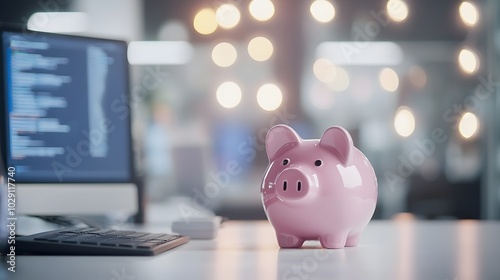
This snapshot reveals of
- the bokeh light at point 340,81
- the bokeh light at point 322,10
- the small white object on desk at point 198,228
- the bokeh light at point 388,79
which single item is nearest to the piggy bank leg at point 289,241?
the small white object on desk at point 198,228

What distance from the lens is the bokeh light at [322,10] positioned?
10.8ft

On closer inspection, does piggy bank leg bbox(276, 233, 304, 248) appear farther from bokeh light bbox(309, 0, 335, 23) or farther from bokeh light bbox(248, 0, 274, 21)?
bokeh light bbox(309, 0, 335, 23)

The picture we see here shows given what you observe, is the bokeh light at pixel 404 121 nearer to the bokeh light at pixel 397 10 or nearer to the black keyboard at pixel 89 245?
the bokeh light at pixel 397 10

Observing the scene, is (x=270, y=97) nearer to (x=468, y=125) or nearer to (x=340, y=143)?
(x=468, y=125)

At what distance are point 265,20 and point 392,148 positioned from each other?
3.37ft

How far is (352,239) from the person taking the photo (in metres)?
1.07

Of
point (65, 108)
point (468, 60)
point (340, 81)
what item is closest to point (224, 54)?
point (340, 81)

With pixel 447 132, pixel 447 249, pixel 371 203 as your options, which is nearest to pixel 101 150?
pixel 371 203

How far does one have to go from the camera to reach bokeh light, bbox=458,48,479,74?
3643mm

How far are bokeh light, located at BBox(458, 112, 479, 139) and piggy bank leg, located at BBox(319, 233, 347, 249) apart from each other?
2.75m

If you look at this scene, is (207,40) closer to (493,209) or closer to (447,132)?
(447,132)

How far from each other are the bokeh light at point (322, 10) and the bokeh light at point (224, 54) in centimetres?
46

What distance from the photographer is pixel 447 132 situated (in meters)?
3.69

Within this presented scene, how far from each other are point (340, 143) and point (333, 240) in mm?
150
